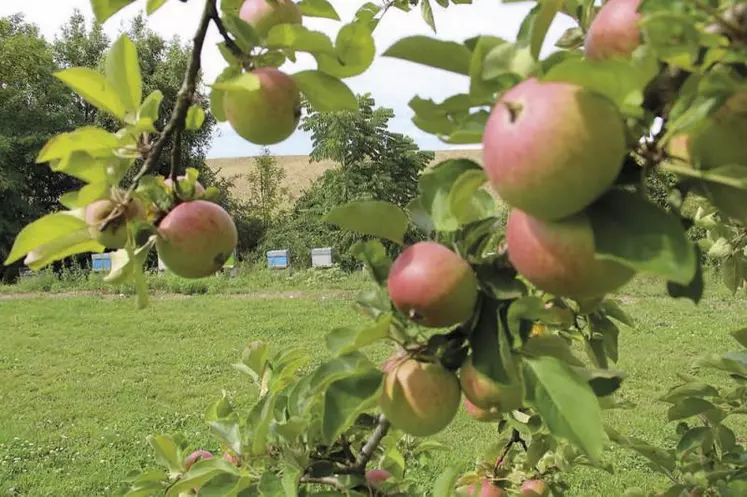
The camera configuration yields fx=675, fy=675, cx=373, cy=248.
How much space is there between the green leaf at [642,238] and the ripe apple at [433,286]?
0.15 meters

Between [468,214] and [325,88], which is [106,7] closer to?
[325,88]

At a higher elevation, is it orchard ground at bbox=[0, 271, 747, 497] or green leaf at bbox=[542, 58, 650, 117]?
green leaf at bbox=[542, 58, 650, 117]

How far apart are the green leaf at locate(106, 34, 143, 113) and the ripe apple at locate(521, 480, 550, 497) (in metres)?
0.94

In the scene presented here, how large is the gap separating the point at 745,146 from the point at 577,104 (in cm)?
13

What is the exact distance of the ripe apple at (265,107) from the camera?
65 centimetres

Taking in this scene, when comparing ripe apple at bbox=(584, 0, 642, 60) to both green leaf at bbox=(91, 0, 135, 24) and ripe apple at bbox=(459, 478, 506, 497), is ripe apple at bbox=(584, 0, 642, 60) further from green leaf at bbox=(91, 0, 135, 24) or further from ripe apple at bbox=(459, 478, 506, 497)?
ripe apple at bbox=(459, 478, 506, 497)

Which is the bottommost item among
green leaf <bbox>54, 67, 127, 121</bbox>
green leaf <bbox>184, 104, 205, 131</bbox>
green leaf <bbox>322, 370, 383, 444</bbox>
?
green leaf <bbox>322, 370, 383, 444</bbox>

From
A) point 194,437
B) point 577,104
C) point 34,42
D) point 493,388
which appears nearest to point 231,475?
point 493,388

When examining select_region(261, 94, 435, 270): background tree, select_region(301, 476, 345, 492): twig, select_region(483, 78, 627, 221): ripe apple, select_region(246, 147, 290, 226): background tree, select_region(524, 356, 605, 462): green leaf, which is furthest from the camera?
select_region(246, 147, 290, 226): background tree

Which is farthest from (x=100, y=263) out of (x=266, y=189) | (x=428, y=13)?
Result: (x=428, y=13)

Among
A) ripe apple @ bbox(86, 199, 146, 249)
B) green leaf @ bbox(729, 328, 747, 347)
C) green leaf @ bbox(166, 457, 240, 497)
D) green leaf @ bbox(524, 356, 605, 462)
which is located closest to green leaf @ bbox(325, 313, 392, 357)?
green leaf @ bbox(524, 356, 605, 462)

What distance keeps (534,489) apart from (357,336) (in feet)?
2.58

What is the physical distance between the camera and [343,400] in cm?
64

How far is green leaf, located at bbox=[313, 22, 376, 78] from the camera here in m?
0.67
